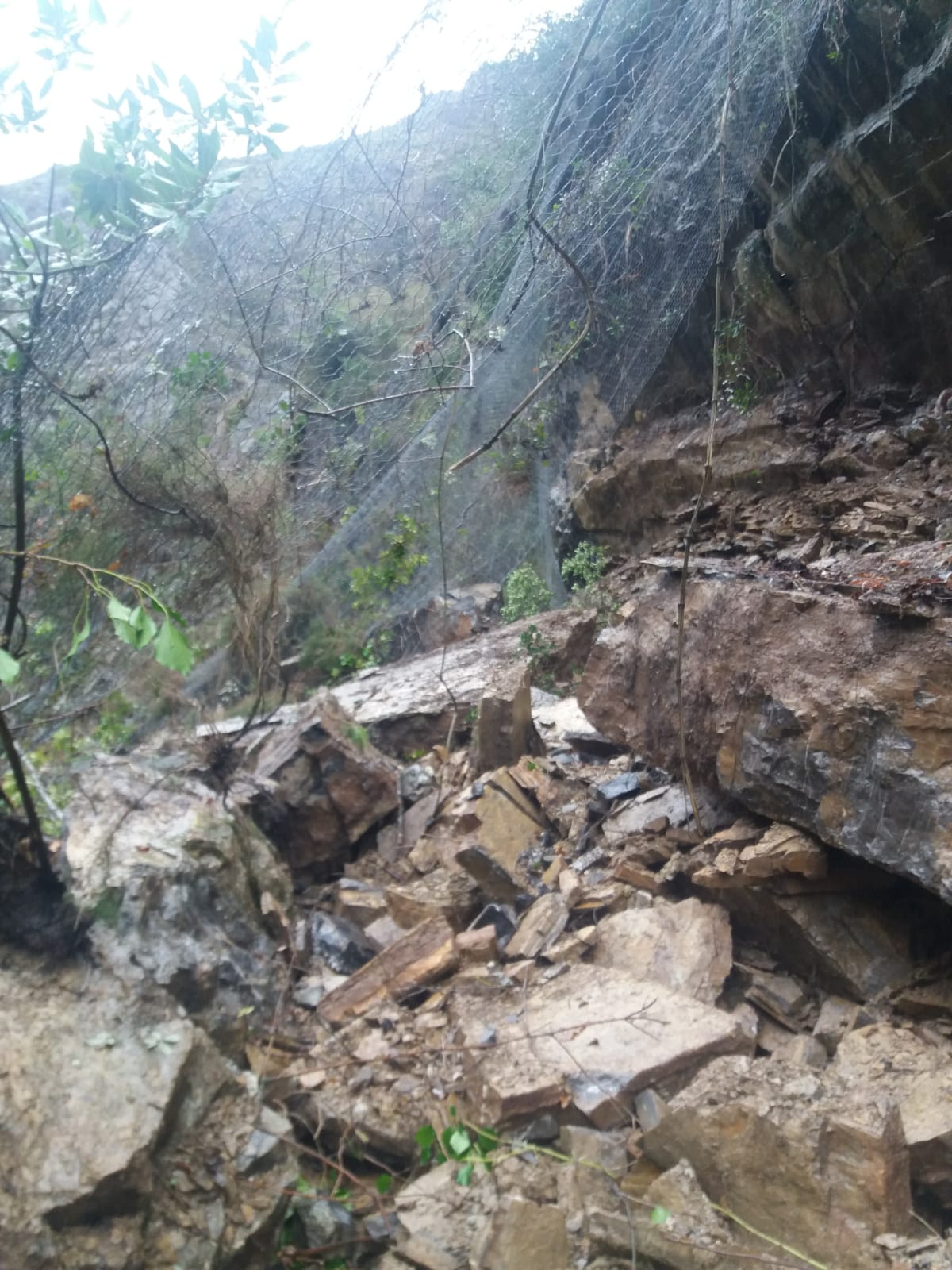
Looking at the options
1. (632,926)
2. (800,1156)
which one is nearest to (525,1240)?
(800,1156)

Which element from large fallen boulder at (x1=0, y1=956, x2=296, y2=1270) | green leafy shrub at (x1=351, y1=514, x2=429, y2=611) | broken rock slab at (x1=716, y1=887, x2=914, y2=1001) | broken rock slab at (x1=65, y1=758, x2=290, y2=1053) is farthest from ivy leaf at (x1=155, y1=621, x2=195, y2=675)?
green leafy shrub at (x1=351, y1=514, x2=429, y2=611)

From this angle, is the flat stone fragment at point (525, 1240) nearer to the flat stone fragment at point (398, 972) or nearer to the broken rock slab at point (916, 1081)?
the broken rock slab at point (916, 1081)

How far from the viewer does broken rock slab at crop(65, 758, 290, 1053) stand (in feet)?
9.94

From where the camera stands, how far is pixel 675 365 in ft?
20.0

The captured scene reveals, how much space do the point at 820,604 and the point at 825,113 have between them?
9.90 ft

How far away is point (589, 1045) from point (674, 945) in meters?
0.58

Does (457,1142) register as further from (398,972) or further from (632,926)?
(632,926)

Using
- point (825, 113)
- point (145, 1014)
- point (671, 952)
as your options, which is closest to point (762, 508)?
point (825, 113)

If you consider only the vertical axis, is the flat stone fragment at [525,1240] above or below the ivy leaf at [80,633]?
below

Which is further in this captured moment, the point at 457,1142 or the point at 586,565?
the point at 586,565

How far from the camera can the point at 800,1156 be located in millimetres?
2104

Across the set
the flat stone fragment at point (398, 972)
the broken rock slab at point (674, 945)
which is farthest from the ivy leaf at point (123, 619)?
the broken rock slab at point (674, 945)

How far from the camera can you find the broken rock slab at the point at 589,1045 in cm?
254

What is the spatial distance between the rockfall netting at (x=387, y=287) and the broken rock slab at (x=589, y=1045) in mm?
2190
